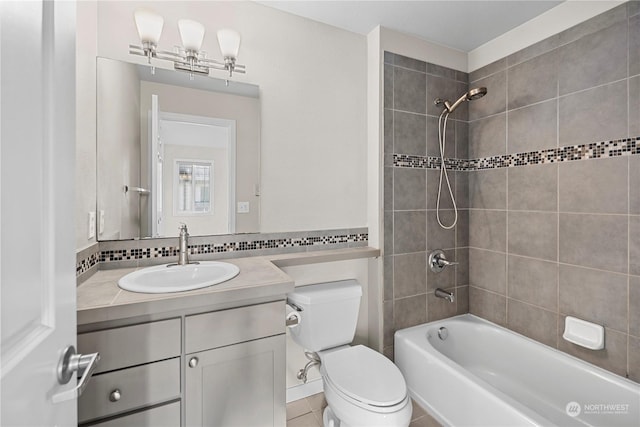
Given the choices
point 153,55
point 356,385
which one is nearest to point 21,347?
point 356,385

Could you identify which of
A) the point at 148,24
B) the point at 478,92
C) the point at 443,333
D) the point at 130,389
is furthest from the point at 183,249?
the point at 478,92

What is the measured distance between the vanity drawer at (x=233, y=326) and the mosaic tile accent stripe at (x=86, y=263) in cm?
49

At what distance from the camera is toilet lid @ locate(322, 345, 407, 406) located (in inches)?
52.3

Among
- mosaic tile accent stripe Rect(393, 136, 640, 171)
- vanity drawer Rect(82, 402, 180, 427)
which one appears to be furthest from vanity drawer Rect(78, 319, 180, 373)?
mosaic tile accent stripe Rect(393, 136, 640, 171)

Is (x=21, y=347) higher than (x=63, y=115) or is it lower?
lower

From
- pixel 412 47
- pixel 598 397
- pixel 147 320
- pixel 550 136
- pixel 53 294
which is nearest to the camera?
pixel 53 294

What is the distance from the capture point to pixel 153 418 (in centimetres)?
109

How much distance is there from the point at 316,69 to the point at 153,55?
0.92 meters

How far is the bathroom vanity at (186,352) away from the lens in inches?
40.0

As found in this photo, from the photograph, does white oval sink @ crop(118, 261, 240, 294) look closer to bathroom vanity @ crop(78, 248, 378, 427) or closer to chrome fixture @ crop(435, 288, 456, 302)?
bathroom vanity @ crop(78, 248, 378, 427)

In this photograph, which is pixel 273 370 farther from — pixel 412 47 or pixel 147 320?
pixel 412 47

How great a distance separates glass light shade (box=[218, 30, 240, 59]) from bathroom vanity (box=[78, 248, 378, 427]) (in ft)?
3.81

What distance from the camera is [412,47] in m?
2.11

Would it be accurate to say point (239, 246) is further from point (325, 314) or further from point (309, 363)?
point (309, 363)
